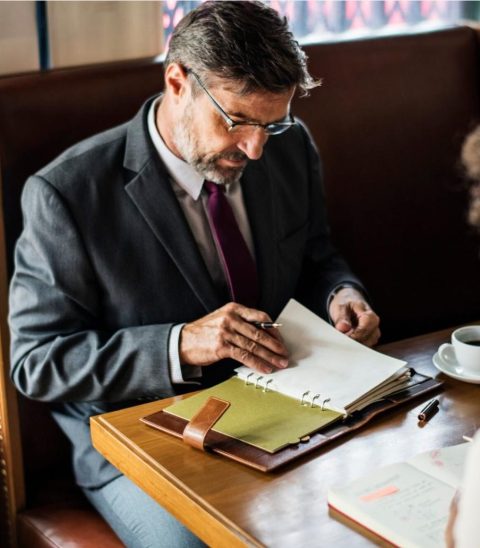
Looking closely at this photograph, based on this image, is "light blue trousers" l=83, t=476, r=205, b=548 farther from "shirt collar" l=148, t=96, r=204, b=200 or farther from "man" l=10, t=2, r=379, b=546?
"shirt collar" l=148, t=96, r=204, b=200

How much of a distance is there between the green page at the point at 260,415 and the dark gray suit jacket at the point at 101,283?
0.20m

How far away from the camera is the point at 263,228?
206 cm

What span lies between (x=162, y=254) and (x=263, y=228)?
258mm

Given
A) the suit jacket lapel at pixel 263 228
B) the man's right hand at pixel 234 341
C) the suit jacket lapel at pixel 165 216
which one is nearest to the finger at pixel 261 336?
the man's right hand at pixel 234 341

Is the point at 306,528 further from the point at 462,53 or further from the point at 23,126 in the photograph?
the point at 462,53

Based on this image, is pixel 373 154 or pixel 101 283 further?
pixel 373 154

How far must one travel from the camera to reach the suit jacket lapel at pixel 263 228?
205 centimetres

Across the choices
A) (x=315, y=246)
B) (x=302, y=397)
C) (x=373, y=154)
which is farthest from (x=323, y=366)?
(x=373, y=154)

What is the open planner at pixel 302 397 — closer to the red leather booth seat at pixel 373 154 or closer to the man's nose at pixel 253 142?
the man's nose at pixel 253 142

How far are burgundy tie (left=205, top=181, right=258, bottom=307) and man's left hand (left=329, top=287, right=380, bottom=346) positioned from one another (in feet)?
0.62

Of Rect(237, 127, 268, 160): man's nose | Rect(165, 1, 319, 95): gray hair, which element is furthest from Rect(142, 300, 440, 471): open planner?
Rect(165, 1, 319, 95): gray hair

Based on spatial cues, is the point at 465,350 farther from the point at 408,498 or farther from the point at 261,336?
→ the point at 408,498

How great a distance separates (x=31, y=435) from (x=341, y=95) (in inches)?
45.4

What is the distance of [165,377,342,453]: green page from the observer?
147 cm
